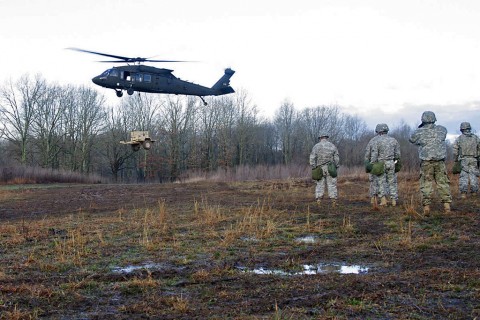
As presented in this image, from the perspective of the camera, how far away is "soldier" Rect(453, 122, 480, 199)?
47.0 feet

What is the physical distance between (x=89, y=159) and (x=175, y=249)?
5784 centimetres

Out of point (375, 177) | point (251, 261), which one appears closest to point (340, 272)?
point (251, 261)

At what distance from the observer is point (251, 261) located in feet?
22.1

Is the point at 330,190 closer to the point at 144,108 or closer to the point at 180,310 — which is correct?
the point at 180,310

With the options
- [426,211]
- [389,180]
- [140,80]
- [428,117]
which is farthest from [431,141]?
[140,80]

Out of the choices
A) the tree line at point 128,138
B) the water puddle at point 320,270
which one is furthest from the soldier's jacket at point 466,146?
the tree line at point 128,138

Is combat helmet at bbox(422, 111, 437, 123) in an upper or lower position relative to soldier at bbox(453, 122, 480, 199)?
upper

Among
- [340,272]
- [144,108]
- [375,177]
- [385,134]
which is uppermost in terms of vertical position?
[144,108]

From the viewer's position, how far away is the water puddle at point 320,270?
19.7 feet

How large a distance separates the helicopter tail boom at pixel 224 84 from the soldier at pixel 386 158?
42.8ft

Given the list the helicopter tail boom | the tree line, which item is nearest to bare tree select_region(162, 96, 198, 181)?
the tree line

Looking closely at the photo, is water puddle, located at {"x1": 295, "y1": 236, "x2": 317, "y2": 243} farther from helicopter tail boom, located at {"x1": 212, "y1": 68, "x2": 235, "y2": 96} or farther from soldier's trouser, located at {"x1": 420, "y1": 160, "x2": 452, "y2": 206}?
helicopter tail boom, located at {"x1": 212, "y1": 68, "x2": 235, "y2": 96}

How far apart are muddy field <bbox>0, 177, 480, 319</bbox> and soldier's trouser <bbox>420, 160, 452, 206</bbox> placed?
0.44 metres

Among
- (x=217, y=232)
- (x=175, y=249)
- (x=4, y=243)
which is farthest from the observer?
(x=217, y=232)
